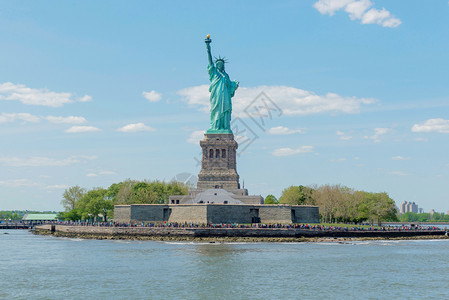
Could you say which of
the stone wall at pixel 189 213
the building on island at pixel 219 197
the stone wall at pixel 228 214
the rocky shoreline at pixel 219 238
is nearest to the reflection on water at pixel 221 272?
the rocky shoreline at pixel 219 238

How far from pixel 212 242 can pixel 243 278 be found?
26246mm

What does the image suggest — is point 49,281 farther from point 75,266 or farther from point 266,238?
point 266,238

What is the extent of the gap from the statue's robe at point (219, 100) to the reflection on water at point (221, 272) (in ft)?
105

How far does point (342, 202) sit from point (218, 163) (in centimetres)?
2723

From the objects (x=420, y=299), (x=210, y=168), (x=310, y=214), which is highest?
(x=210, y=168)

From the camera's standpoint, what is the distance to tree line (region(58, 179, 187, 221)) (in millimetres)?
99062

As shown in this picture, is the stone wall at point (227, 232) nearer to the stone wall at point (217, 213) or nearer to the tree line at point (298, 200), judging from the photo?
the stone wall at point (217, 213)

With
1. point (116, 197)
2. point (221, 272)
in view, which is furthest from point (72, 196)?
point (221, 272)

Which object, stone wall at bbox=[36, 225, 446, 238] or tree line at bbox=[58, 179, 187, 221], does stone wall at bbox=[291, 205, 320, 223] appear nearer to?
stone wall at bbox=[36, 225, 446, 238]

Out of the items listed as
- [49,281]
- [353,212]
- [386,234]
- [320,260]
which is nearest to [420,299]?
→ [320,260]

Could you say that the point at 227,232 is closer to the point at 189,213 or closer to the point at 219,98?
the point at 189,213

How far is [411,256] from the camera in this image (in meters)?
51.8

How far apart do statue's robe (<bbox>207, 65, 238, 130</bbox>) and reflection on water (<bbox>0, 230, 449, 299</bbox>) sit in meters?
31.9

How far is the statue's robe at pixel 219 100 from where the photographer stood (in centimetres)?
8812
